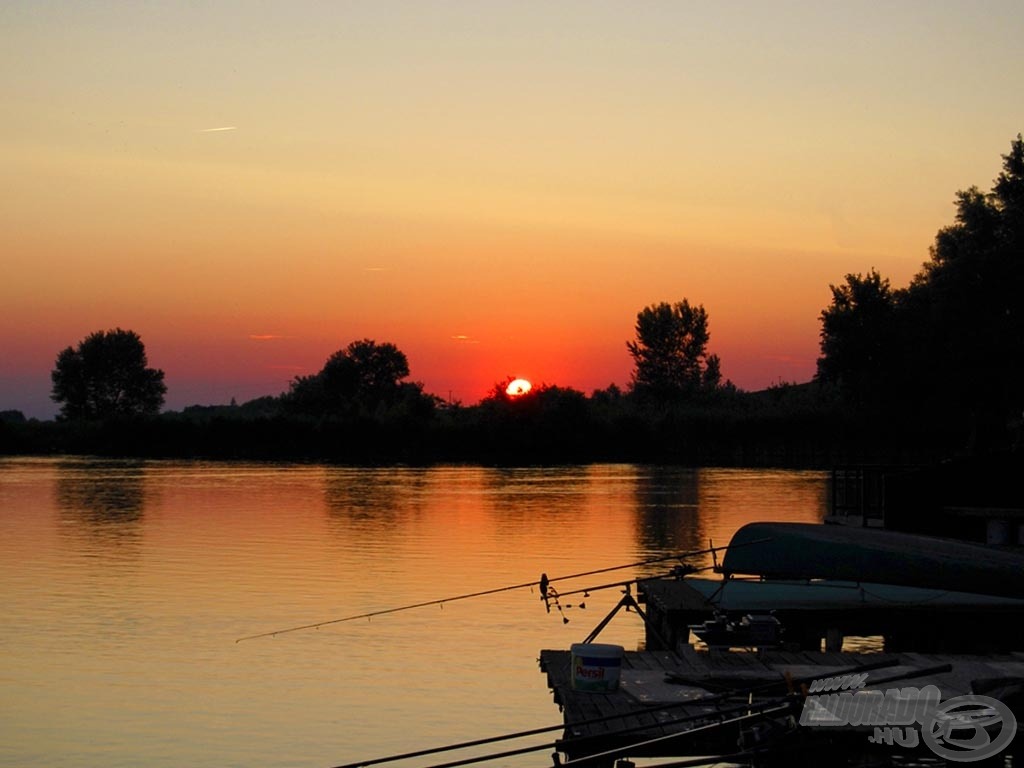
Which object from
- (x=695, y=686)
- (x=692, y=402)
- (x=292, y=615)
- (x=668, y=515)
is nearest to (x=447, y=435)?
(x=692, y=402)

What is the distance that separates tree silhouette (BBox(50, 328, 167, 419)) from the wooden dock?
15657cm

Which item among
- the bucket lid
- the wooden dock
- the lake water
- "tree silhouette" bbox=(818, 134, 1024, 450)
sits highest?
"tree silhouette" bbox=(818, 134, 1024, 450)

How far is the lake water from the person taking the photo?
58.9ft

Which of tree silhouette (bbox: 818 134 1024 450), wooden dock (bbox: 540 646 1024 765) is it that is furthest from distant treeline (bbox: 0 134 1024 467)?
wooden dock (bbox: 540 646 1024 765)

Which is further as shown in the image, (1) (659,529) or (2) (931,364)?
(2) (931,364)

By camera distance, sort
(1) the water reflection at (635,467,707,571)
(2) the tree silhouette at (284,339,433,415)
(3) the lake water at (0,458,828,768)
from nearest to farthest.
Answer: (3) the lake water at (0,458,828,768) → (1) the water reflection at (635,467,707,571) → (2) the tree silhouette at (284,339,433,415)

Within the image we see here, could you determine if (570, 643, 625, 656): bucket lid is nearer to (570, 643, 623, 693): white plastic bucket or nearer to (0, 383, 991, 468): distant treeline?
(570, 643, 623, 693): white plastic bucket

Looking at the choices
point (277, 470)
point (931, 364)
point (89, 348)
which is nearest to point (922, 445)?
point (931, 364)

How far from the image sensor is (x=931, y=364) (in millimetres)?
72812

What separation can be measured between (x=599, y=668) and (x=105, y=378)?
163 meters

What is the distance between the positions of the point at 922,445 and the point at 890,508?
5888cm

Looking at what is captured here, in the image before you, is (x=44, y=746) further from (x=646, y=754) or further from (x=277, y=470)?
(x=277, y=470)

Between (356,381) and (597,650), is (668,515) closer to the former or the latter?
(597,650)

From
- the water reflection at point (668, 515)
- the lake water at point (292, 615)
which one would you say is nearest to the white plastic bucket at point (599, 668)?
the lake water at point (292, 615)
